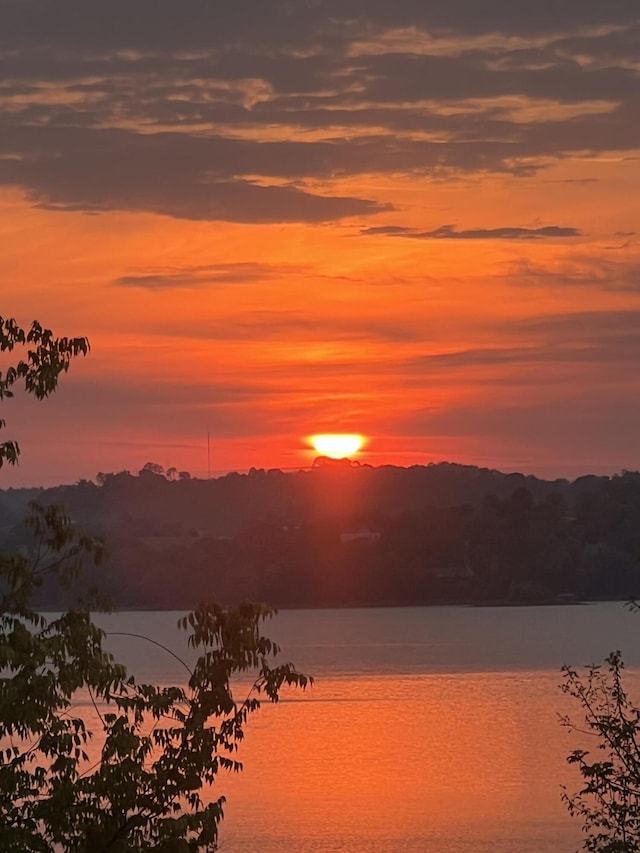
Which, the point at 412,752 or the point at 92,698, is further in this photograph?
the point at 412,752

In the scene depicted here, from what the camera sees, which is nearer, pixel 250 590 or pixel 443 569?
pixel 250 590

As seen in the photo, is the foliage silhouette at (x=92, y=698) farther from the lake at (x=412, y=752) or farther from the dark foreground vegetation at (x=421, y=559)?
the dark foreground vegetation at (x=421, y=559)

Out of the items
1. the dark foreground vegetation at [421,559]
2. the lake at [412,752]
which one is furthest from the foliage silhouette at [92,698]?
the dark foreground vegetation at [421,559]

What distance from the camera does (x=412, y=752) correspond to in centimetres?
6500

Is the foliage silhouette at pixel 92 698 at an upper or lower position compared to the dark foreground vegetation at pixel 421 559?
lower

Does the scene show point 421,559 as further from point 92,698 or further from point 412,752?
point 92,698

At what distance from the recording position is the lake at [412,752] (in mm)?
44125

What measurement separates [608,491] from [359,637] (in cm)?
4846

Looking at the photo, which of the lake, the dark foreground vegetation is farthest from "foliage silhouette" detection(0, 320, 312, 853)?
the dark foreground vegetation

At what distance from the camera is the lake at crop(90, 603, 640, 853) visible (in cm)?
4412

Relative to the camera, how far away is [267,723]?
2960 inches

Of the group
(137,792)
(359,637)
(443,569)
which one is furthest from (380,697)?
(443,569)

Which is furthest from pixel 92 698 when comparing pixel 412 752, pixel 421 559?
pixel 421 559

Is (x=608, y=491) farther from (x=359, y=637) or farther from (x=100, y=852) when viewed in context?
(x=100, y=852)
